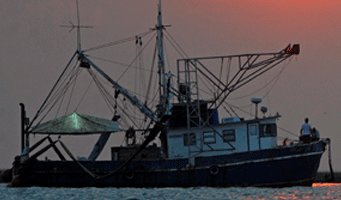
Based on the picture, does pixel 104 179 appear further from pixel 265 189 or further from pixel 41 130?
pixel 265 189

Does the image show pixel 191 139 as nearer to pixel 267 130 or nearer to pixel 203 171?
pixel 203 171

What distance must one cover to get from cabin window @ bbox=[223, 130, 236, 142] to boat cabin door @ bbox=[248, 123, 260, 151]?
935 mm

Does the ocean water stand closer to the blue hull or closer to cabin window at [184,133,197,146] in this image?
the blue hull

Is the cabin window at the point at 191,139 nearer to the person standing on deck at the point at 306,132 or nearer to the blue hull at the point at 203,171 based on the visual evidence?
the blue hull at the point at 203,171

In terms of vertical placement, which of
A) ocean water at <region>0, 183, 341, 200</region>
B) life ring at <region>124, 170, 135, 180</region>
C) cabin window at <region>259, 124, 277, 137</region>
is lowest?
ocean water at <region>0, 183, 341, 200</region>

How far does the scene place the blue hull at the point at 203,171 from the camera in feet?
138

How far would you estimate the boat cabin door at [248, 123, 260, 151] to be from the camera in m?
42.8

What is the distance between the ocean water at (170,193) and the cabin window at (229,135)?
2.86 metres

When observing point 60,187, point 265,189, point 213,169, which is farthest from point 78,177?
point 265,189

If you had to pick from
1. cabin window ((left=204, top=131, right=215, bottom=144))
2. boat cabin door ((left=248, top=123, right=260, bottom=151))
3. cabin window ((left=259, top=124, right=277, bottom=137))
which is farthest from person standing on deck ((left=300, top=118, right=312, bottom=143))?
cabin window ((left=204, top=131, right=215, bottom=144))

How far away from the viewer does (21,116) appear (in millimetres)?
47250

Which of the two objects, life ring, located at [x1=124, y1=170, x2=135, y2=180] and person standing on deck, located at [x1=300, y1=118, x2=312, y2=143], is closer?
person standing on deck, located at [x1=300, y1=118, x2=312, y2=143]

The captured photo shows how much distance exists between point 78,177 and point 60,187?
4.53 ft

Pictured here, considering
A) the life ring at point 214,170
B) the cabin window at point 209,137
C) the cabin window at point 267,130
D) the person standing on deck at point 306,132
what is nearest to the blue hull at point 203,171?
the life ring at point 214,170
